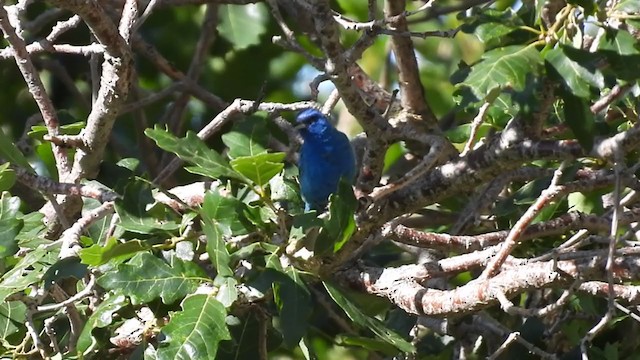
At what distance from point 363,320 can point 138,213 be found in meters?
0.66

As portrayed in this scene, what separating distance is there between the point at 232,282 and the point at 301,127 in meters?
2.03

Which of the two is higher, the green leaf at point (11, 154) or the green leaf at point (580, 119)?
the green leaf at point (580, 119)

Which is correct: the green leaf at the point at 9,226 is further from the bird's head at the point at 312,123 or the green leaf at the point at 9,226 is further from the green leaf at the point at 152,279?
the bird's head at the point at 312,123

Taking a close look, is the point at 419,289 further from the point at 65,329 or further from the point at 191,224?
the point at 65,329

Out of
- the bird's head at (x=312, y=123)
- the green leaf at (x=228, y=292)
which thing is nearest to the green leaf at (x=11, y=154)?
the green leaf at (x=228, y=292)

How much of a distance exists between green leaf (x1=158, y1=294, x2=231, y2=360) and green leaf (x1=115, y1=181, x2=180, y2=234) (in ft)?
0.93

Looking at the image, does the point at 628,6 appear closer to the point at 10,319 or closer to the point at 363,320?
the point at 363,320

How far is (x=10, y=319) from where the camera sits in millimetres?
2885

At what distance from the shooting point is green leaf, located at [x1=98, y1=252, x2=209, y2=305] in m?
2.61

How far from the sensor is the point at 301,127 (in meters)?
4.55

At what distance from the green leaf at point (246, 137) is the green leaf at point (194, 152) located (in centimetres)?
36

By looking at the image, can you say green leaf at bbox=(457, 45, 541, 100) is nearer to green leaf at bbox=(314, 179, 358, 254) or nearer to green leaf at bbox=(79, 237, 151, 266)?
green leaf at bbox=(314, 179, 358, 254)

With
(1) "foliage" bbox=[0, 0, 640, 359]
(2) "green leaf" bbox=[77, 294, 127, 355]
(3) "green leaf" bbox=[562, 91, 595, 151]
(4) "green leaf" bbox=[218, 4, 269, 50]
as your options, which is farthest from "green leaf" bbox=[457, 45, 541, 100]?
(4) "green leaf" bbox=[218, 4, 269, 50]

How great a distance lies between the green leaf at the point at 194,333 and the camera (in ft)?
8.15
